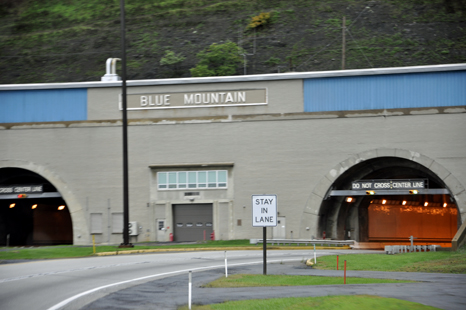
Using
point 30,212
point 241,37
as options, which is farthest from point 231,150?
point 241,37

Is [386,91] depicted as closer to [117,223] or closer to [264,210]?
[117,223]

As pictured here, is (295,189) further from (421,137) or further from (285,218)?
(421,137)

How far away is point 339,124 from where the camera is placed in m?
39.3

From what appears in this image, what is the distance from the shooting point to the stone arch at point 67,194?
40.9 metres

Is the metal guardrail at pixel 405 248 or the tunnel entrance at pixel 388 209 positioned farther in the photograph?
the tunnel entrance at pixel 388 209

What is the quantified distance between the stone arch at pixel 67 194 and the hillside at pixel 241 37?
15.6 m

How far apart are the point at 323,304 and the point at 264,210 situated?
6.31 metres

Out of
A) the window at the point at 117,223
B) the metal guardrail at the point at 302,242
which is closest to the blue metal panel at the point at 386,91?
the metal guardrail at the point at 302,242

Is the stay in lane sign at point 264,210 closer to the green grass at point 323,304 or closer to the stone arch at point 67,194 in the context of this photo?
the green grass at point 323,304

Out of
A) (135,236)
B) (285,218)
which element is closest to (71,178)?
(135,236)

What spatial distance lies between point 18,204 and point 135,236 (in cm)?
1292

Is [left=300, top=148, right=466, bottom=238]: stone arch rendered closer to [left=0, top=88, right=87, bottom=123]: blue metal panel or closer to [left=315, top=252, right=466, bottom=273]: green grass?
[left=315, top=252, right=466, bottom=273]: green grass

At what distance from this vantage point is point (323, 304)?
1304 centimetres

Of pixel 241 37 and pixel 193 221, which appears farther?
pixel 241 37
